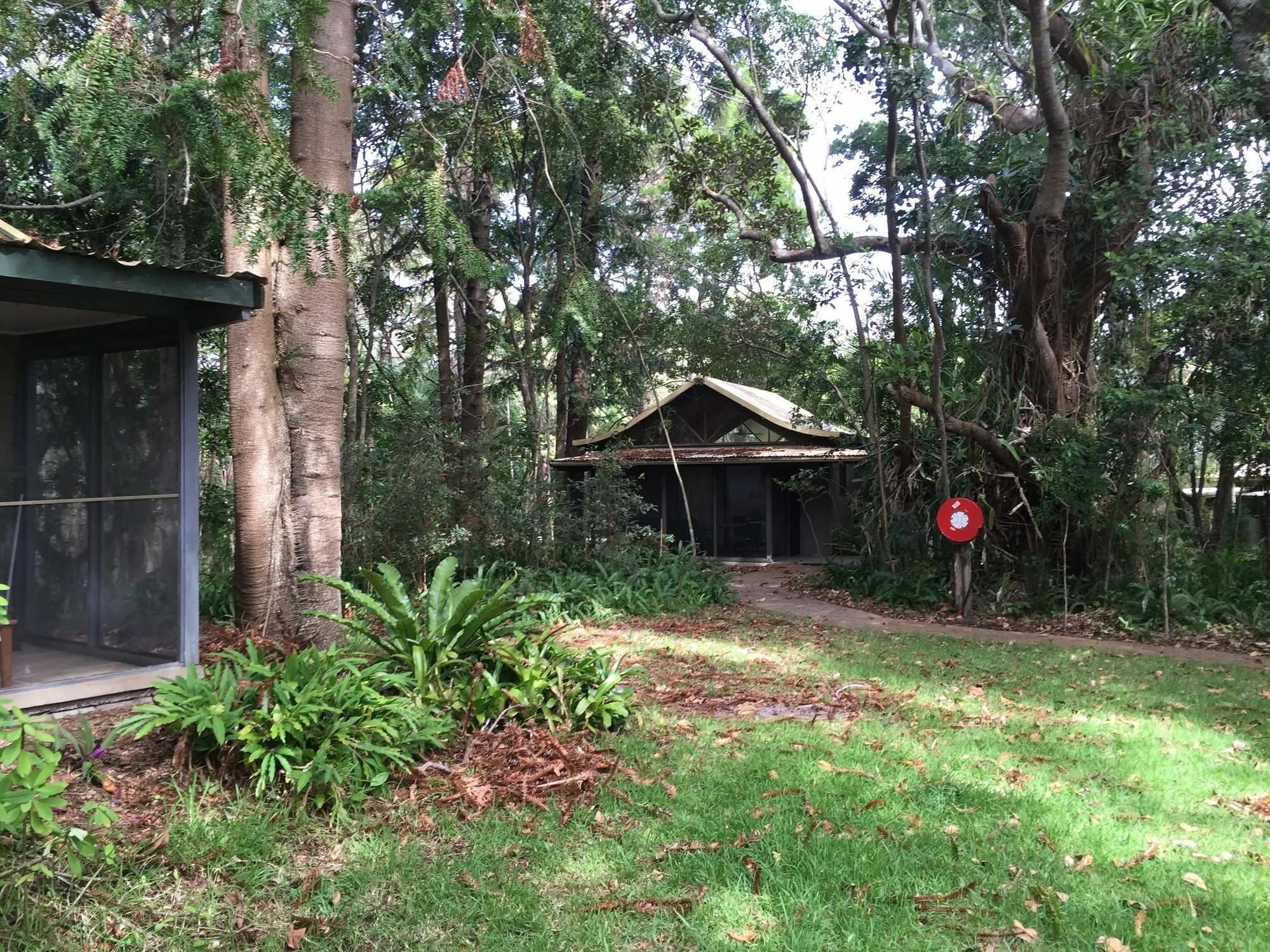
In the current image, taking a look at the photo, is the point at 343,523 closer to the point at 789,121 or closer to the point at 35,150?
the point at 35,150

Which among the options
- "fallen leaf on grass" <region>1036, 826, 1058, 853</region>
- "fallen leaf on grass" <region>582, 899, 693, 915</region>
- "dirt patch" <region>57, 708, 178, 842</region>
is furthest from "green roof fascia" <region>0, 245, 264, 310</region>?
"fallen leaf on grass" <region>1036, 826, 1058, 853</region>

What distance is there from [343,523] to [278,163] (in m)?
6.80

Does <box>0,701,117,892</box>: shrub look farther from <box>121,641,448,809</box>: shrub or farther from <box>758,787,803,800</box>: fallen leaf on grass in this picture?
<box>758,787,803,800</box>: fallen leaf on grass

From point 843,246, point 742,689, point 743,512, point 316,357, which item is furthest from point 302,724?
point 743,512

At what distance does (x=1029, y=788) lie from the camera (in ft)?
16.1

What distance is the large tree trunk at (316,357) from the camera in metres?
6.84

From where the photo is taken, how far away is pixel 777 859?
3.94 m

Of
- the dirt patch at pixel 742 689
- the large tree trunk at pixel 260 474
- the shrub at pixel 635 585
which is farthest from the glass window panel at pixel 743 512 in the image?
the large tree trunk at pixel 260 474

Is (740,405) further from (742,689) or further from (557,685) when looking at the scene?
(557,685)

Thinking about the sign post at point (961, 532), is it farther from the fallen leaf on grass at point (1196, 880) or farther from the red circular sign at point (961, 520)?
the fallen leaf on grass at point (1196, 880)

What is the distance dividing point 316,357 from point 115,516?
68.7 inches

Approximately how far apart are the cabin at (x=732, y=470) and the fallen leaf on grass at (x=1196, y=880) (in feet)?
50.4

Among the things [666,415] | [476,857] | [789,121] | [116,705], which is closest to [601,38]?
[789,121]

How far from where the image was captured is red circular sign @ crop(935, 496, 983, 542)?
37.5 ft
